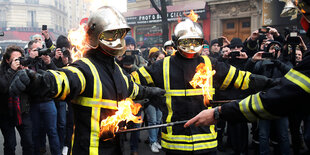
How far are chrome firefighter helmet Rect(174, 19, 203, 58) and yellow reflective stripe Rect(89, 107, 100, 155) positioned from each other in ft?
4.92

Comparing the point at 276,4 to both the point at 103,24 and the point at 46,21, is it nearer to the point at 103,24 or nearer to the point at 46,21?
the point at 103,24

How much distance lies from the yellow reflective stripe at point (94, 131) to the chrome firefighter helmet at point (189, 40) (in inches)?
59.0

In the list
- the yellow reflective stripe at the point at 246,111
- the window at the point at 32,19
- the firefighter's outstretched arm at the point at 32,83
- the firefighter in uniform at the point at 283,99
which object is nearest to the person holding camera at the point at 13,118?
the firefighter's outstretched arm at the point at 32,83

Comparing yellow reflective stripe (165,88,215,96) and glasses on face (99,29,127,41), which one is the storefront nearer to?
yellow reflective stripe (165,88,215,96)

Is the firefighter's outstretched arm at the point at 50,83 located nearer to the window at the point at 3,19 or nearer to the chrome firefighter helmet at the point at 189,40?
the chrome firefighter helmet at the point at 189,40

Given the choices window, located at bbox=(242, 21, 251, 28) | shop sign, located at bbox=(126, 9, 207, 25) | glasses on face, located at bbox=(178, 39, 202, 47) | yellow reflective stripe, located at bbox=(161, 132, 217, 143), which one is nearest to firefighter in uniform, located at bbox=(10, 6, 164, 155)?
yellow reflective stripe, located at bbox=(161, 132, 217, 143)

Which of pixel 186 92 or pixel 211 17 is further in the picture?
pixel 211 17

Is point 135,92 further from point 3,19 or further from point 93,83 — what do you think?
point 3,19

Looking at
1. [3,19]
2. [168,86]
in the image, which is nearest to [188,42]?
[168,86]

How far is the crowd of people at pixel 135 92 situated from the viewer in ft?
7.57

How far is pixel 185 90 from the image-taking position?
327 centimetres

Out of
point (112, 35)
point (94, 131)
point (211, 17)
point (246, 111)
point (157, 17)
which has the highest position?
point (157, 17)

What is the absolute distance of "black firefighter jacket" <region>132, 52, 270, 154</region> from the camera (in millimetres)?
3127

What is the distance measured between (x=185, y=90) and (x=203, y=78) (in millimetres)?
269
